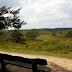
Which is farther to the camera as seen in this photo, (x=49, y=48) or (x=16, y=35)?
(x=16, y=35)

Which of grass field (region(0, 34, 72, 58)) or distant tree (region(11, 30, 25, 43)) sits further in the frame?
distant tree (region(11, 30, 25, 43))

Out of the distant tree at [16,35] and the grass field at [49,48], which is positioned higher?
the grass field at [49,48]

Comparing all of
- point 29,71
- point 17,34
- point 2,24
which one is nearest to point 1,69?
point 29,71

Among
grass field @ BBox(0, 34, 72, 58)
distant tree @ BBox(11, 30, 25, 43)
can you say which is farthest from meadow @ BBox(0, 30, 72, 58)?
distant tree @ BBox(11, 30, 25, 43)

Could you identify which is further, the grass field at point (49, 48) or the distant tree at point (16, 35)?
the distant tree at point (16, 35)

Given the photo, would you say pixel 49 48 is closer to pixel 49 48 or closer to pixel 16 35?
pixel 49 48

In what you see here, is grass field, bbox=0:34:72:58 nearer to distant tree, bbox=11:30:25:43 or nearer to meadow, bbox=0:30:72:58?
meadow, bbox=0:30:72:58

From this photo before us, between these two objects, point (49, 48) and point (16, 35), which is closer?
point (49, 48)

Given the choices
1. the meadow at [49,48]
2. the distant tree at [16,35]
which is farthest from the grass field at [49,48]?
the distant tree at [16,35]

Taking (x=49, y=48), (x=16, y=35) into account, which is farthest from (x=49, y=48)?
(x=16, y=35)

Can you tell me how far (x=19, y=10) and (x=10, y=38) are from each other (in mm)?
46705

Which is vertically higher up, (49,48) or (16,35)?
(49,48)

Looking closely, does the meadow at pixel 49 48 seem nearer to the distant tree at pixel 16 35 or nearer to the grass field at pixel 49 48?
the grass field at pixel 49 48

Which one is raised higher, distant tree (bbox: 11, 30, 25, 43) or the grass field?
the grass field
